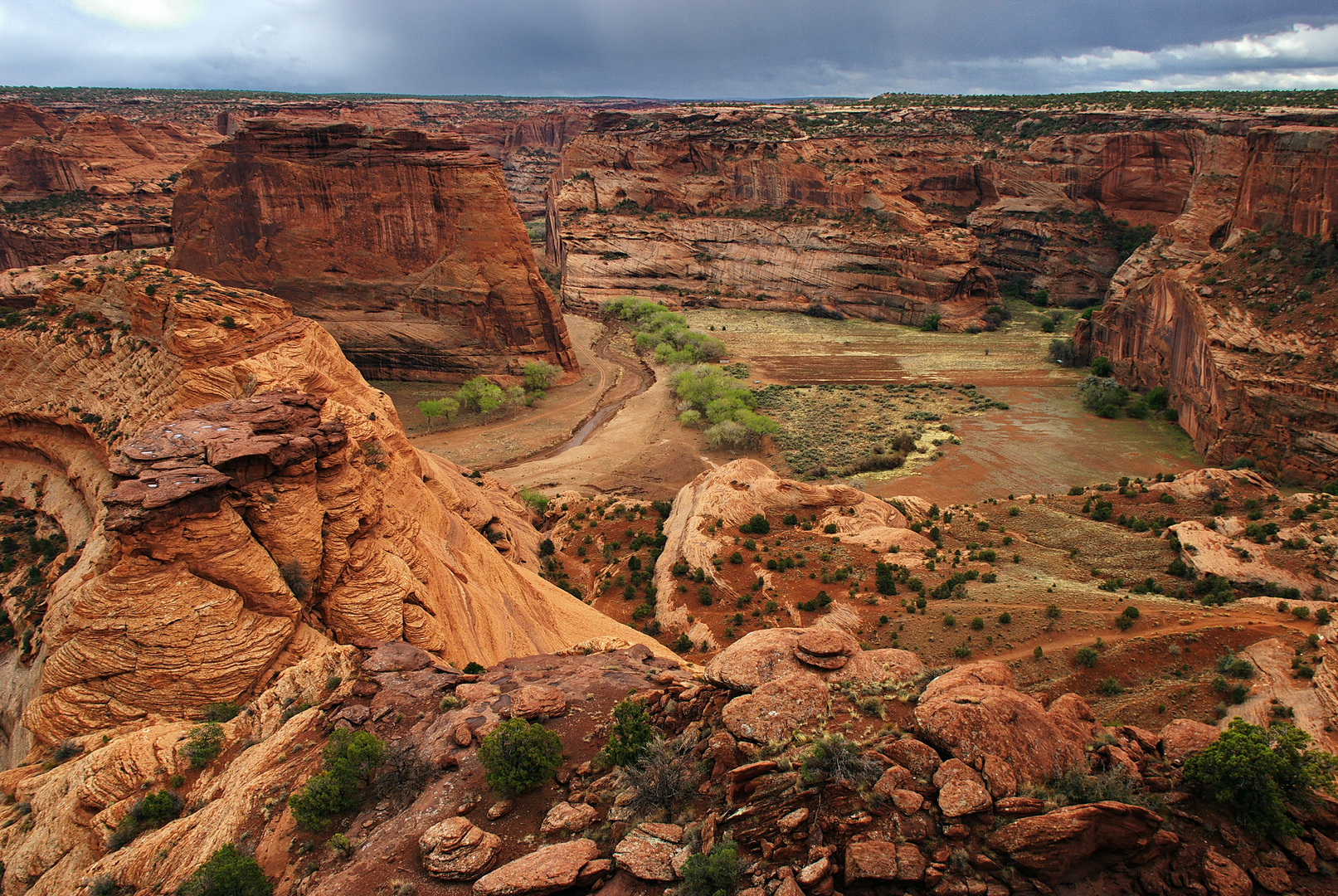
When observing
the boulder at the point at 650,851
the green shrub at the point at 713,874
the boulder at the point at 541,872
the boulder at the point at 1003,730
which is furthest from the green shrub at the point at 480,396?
the green shrub at the point at 713,874

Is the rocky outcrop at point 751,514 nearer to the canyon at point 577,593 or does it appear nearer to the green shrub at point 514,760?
the canyon at point 577,593

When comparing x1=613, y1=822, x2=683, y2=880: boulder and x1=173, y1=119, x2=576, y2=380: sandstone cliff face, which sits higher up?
x1=173, y1=119, x2=576, y2=380: sandstone cliff face

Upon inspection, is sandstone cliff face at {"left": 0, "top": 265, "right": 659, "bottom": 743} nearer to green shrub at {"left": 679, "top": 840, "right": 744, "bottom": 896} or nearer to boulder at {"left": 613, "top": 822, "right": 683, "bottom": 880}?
boulder at {"left": 613, "top": 822, "right": 683, "bottom": 880}

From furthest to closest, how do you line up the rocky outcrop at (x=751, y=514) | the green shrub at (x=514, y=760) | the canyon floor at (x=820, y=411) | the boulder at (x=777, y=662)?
the canyon floor at (x=820, y=411)
the rocky outcrop at (x=751, y=514)
the boulder at (x=777, y=662)
the green shrub at (x=514, y=760)

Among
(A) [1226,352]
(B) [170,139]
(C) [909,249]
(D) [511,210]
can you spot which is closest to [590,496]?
(D) [511,210]

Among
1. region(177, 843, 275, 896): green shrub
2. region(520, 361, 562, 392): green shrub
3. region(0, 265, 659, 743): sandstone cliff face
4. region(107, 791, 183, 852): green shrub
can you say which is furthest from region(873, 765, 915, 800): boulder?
region(520, 361, 562, 392): green shrub

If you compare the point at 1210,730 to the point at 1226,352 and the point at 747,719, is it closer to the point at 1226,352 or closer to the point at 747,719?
the point at 747,719
